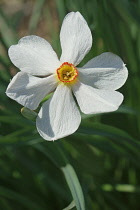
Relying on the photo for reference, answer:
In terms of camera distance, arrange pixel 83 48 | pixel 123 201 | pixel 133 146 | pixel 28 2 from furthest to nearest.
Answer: pixel 28 2 < pixel 123 201 < pixel 133 146 < pixel 83 48

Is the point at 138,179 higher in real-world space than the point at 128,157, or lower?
lower

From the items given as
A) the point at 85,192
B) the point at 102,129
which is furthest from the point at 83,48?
the point at 85,192

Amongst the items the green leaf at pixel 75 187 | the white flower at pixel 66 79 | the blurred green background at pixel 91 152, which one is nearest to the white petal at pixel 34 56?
the white flower at pixel 66 79

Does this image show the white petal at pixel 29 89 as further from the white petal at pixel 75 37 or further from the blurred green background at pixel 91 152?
the blurred green background at pixel 91 152

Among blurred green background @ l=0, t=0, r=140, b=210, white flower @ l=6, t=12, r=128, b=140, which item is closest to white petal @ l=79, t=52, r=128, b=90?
white flower @ l=6, t=12, r=128, b=140

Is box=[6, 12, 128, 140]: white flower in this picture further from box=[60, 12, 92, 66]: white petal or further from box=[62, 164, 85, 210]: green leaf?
box=[62, 164, 85, 210]: green leaf

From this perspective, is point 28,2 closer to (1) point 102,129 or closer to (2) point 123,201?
(2) point 123,201

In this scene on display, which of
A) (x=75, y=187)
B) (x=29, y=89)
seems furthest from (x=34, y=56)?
(x=75, y=187)
